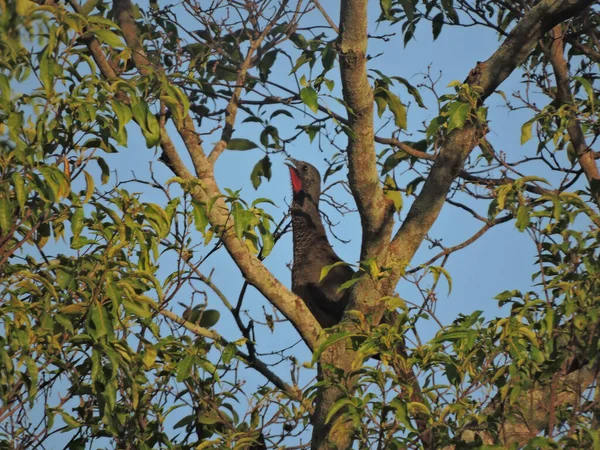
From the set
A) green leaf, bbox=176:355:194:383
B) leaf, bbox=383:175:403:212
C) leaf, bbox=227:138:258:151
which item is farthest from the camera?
leaf, bbox=227:138:258:151

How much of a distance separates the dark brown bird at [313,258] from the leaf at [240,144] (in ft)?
4.72

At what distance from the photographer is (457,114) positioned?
3115 mm

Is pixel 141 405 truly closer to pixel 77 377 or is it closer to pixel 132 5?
pixel 77 377

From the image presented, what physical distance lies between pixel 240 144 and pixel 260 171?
36 centimetres

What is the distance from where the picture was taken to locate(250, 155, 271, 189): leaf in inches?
172

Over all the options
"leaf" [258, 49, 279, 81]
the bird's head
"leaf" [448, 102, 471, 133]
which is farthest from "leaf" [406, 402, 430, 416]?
the bird's head

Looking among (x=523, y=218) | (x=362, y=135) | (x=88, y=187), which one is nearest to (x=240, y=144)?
(x=362, y=135)

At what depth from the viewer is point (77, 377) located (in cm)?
286

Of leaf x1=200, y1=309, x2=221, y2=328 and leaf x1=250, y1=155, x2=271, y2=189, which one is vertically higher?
leaf x1=250, y1=155, x2=271, y2=189

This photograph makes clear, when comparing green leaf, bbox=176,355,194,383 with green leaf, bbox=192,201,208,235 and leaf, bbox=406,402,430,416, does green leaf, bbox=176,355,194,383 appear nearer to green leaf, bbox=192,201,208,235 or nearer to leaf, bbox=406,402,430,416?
green leaf, bbox=192,201,208,235

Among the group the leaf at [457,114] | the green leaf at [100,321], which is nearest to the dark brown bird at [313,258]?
the leaf at [457,114]

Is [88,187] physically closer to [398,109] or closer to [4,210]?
[4,210]

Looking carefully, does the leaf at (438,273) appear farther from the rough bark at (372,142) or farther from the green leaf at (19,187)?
the green leaf at (19,187)

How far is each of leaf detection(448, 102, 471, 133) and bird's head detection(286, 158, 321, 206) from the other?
9.87ft
